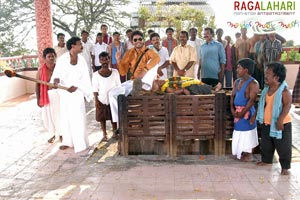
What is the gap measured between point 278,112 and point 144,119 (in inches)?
70.5

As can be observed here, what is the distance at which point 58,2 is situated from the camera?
16.4 metres

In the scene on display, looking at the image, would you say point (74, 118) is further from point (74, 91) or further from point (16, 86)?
point (16, 86)

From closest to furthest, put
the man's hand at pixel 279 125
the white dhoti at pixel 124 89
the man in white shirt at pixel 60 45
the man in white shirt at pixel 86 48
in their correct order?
the man's hand at pixel 279 125 → the white dhoti at pixel 124 89 → the man in white shirt at pixel 60 45 → the man in white shirt at pixel 86 48

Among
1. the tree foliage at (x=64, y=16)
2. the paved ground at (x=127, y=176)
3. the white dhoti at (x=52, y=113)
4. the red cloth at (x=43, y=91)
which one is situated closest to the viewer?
the paved ground at (x=127, y=176)

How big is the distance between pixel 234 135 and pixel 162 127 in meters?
1.00

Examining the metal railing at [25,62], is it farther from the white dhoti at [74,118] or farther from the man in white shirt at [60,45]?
the white dhoti at [74,118]

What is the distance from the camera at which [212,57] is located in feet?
24.2

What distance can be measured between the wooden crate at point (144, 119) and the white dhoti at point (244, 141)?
93 cm

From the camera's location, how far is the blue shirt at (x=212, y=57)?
289 inches

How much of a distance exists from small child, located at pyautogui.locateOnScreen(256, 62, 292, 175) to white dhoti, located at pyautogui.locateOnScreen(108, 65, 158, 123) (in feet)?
5.80

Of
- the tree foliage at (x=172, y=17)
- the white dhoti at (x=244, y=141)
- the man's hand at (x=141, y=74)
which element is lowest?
the white dhoti at (x=244, y=141)

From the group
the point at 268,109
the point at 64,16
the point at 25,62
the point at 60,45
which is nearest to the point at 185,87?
the point at 268,109

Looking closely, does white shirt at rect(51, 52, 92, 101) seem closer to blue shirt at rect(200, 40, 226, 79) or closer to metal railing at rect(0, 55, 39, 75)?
blue shirt at rect(200, 40, 226, 79)

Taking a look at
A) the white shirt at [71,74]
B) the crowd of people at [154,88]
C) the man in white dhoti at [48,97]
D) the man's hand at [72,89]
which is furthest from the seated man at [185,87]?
the man in white dhoti at [48,97]
